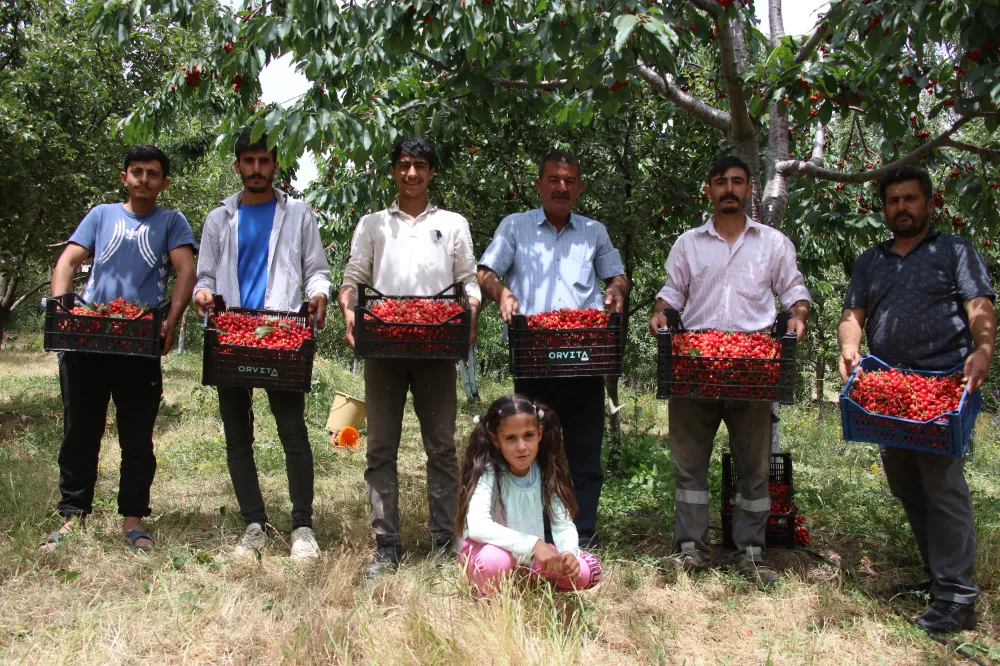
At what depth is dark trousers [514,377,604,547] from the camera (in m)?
3.95

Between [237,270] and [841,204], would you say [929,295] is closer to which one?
[841,204]

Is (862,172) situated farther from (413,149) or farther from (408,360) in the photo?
(408,360)

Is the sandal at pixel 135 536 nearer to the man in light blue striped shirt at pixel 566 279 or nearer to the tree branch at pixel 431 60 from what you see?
the man in light blue striped shirt at pixel 566 279

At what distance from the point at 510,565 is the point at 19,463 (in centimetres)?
473

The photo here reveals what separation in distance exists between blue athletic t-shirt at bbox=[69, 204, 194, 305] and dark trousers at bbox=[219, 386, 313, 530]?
66 centimetres

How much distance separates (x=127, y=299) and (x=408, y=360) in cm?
141

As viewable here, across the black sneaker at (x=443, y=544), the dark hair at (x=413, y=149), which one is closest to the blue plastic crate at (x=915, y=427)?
the black sneaker at (x=443, y=544)

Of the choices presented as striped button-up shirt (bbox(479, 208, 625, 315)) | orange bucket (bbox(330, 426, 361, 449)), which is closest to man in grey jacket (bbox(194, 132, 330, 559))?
striped button-up shirt (bbox(479, 208, 625, 315))

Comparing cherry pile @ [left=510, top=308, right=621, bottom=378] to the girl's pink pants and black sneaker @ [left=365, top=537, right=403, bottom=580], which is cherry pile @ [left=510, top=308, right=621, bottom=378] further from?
black sneaker @ [left=365, top=537, right=403, bottom=580]

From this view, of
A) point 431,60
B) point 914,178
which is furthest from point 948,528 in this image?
point 431,60

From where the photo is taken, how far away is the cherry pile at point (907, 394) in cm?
320

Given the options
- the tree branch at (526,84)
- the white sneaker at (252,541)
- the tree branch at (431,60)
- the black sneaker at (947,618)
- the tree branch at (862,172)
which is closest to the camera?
the black sneaker at (947,618)

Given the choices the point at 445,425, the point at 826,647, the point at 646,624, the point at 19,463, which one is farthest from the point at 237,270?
the point at 19,463

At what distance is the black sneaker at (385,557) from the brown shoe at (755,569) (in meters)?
1.57
